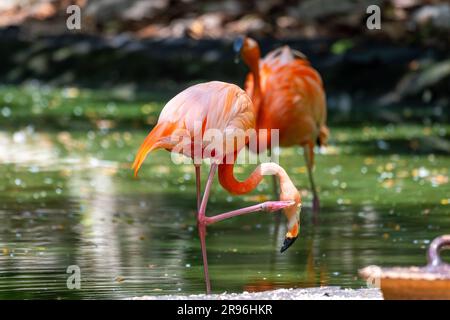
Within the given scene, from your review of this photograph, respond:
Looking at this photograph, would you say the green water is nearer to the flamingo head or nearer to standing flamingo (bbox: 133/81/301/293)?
standing flamingo (bbox: 133/81/301/293)

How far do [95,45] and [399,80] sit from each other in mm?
6199

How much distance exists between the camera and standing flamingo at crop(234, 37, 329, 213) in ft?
32.3

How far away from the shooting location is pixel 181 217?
991 centimetres

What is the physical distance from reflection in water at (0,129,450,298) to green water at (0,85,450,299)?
0.04 feet

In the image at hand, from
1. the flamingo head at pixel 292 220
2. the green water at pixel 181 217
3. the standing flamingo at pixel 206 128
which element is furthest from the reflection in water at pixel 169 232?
the flamingo head at pixel 292 220

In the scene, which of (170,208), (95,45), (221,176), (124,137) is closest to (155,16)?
(95,45)

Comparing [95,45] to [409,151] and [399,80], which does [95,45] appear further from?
[409,151]

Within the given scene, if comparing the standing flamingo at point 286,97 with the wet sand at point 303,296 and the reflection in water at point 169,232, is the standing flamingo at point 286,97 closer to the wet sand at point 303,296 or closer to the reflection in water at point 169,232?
the reflection in water at point 169,232

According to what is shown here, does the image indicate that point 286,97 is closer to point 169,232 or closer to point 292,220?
point 169,232

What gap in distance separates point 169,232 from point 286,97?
149 centimetres

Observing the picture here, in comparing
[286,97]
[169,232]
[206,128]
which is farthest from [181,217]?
[206,128]

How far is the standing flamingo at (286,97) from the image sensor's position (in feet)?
32.3

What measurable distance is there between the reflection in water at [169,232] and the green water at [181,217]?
0.04 ft

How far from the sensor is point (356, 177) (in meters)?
12.1
